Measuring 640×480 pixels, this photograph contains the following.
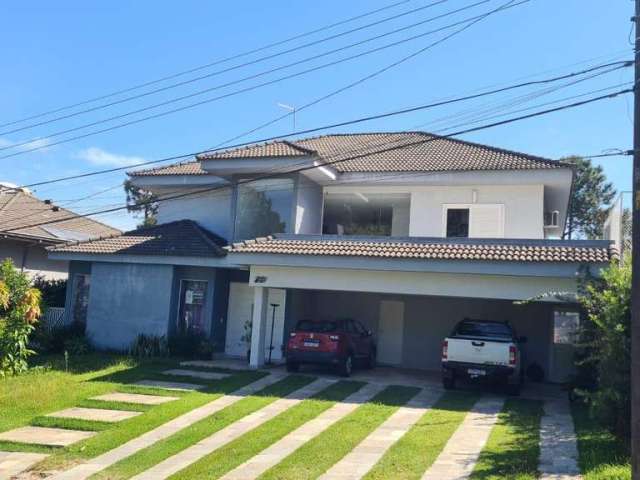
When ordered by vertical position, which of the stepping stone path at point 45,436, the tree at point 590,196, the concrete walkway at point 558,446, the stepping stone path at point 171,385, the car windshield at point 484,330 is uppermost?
the tree at point 590,196

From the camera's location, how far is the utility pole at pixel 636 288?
618cm

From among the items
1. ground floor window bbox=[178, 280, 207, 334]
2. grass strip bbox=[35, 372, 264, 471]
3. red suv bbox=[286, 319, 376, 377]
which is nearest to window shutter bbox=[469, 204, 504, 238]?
red suv bbox=[286, 319, 376, 377]

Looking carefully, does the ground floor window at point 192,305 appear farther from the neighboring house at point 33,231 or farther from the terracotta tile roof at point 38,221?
the terracotta tile roof at point 38,221

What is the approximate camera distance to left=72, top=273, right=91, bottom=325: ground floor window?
826 inches

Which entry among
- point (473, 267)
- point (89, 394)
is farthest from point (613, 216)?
point (89, 394)

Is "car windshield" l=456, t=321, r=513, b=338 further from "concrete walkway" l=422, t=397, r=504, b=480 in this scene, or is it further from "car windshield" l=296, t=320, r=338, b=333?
"car windshield" l=296, t=320, r=338, b=333

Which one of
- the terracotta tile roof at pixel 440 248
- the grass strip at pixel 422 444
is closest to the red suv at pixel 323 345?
the terracotta tile roof at pixel 440 248

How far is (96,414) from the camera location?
1177cm

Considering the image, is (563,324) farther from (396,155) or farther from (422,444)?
(422,444)

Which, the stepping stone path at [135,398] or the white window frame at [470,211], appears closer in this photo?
the stepping stone path at [135,398]

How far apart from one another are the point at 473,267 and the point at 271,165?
7.33 meters

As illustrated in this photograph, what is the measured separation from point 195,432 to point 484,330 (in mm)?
7648

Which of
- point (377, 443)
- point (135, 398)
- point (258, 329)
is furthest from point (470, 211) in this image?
point (135, 398)

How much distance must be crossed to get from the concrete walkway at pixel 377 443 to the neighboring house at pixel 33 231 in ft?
45.0
